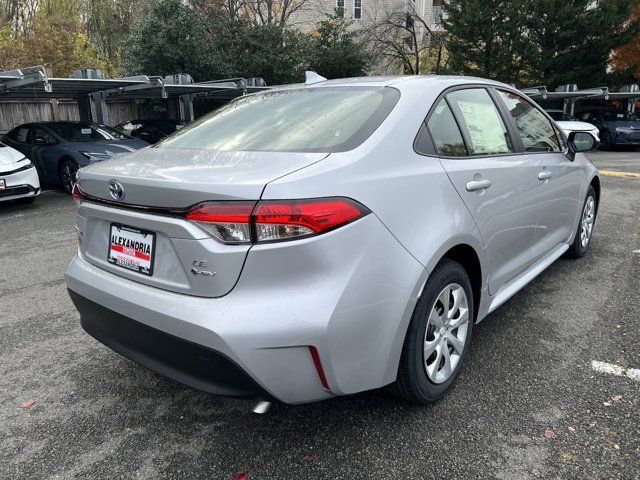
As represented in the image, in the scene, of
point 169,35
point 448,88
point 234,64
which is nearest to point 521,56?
point 234,64

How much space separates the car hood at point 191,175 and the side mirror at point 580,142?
2746 millimetres

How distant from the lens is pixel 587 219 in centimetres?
467

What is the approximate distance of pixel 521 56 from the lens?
21812 mm

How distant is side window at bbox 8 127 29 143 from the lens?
9.87m

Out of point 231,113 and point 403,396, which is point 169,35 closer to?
point 231,113

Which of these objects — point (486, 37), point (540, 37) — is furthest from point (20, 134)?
point (540, 37)

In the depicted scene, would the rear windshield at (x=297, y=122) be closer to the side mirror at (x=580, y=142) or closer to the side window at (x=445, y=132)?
the side window at (x=445, y=132)

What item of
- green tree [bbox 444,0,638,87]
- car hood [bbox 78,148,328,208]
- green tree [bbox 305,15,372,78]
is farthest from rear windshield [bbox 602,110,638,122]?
car hood [bbox 78,148,328,208]

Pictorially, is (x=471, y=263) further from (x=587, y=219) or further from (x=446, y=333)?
(x=587, y=219)

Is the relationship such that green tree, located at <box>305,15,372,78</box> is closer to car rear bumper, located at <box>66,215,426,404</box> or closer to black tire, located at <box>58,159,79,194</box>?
black tire, located at <box>58,159,79,194</box>

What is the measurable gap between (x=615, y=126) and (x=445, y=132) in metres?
19.4

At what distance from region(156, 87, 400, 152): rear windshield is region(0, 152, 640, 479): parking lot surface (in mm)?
1298

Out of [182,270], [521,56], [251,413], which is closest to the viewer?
[182,270]

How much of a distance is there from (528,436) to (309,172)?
1.54 m
